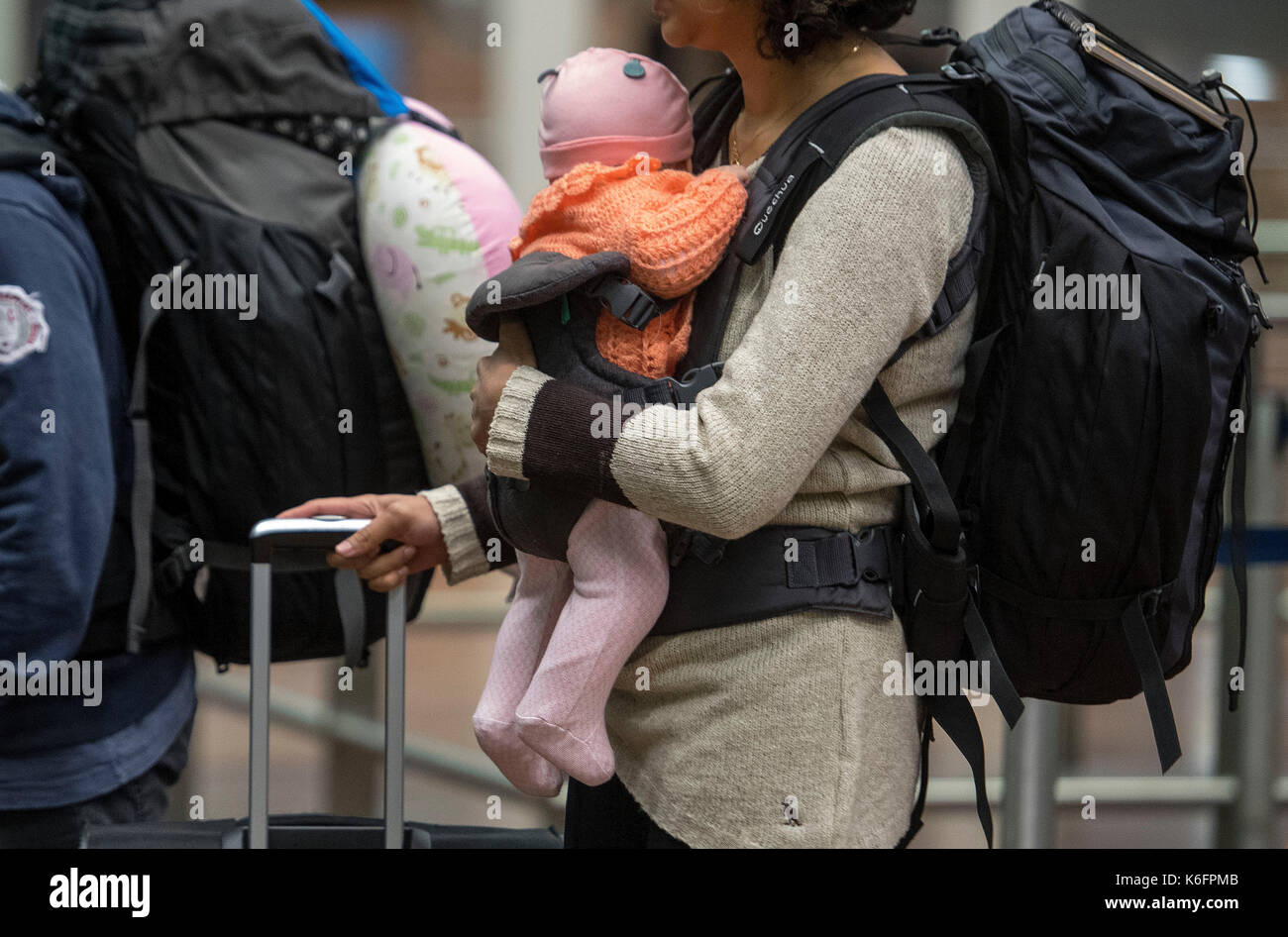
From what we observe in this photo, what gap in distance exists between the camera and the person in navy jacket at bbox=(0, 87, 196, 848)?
1530 millimetres

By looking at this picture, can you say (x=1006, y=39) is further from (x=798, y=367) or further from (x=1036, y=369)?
(x=798, y=367)

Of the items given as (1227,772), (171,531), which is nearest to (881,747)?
(171,531)

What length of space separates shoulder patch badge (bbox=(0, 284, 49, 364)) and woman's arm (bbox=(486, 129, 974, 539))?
0.65 metres

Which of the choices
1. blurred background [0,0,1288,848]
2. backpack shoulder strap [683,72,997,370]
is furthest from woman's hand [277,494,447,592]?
blurred background [0,0,1288,848]

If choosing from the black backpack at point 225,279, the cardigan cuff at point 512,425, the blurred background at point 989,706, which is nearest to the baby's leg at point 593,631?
the cardigan cuff at point 512,425

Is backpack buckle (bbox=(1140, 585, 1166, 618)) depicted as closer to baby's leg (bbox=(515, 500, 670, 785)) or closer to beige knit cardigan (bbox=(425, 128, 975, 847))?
beige knit cardigan (bbox=(425, 128, 975, 847))

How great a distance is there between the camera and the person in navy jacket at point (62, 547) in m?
1.53

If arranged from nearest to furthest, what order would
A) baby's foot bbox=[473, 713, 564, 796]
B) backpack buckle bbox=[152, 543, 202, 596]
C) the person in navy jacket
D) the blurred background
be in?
baby's foot bbox=[473, 713, 564, 796]
the person in navy jacket
backpack buckle bbox=[152, 543, 202, 596]
the blurred background

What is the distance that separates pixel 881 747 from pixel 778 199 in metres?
0.54

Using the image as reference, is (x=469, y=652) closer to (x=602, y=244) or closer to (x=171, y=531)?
(x=171, y=531)

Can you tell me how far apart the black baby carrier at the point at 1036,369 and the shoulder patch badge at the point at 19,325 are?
560mm

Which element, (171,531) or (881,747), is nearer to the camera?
(881,747)

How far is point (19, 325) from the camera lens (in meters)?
1.52
